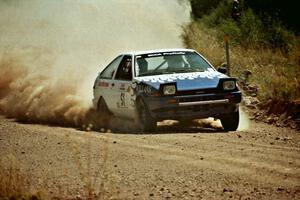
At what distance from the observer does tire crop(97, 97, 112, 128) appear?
13828 millimetres

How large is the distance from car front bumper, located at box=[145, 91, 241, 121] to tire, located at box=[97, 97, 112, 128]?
7.34 ft

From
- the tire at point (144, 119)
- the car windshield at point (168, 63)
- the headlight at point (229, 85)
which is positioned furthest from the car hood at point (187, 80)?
the tire at point (144, 119)

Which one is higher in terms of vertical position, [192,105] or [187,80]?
[187,80]

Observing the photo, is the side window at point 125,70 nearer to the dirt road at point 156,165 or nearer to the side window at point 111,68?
the side window at point 111,68

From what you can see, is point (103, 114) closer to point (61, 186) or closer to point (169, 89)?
point (169, 89)

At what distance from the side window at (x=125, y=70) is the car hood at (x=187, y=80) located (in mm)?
502

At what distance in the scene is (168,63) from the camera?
12.6m

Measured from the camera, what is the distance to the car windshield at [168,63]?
12461 millimetres

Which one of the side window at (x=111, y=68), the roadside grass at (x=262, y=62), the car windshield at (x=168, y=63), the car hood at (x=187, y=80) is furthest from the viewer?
the roadside grass at (x=262, y=62)

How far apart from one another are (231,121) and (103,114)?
292 cm

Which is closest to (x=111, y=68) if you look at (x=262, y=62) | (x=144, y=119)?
(x=144, y=119)

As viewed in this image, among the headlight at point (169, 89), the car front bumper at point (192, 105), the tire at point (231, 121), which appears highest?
the headlight at point (169, 89)

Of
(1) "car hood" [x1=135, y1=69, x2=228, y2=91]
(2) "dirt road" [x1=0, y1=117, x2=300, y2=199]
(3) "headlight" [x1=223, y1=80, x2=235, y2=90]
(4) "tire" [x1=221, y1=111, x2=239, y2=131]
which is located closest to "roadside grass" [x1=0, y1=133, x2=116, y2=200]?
(2) "dirt road" [x1=0, y1=117, x2=300, y2=199]

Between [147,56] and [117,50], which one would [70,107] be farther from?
[117,50]
